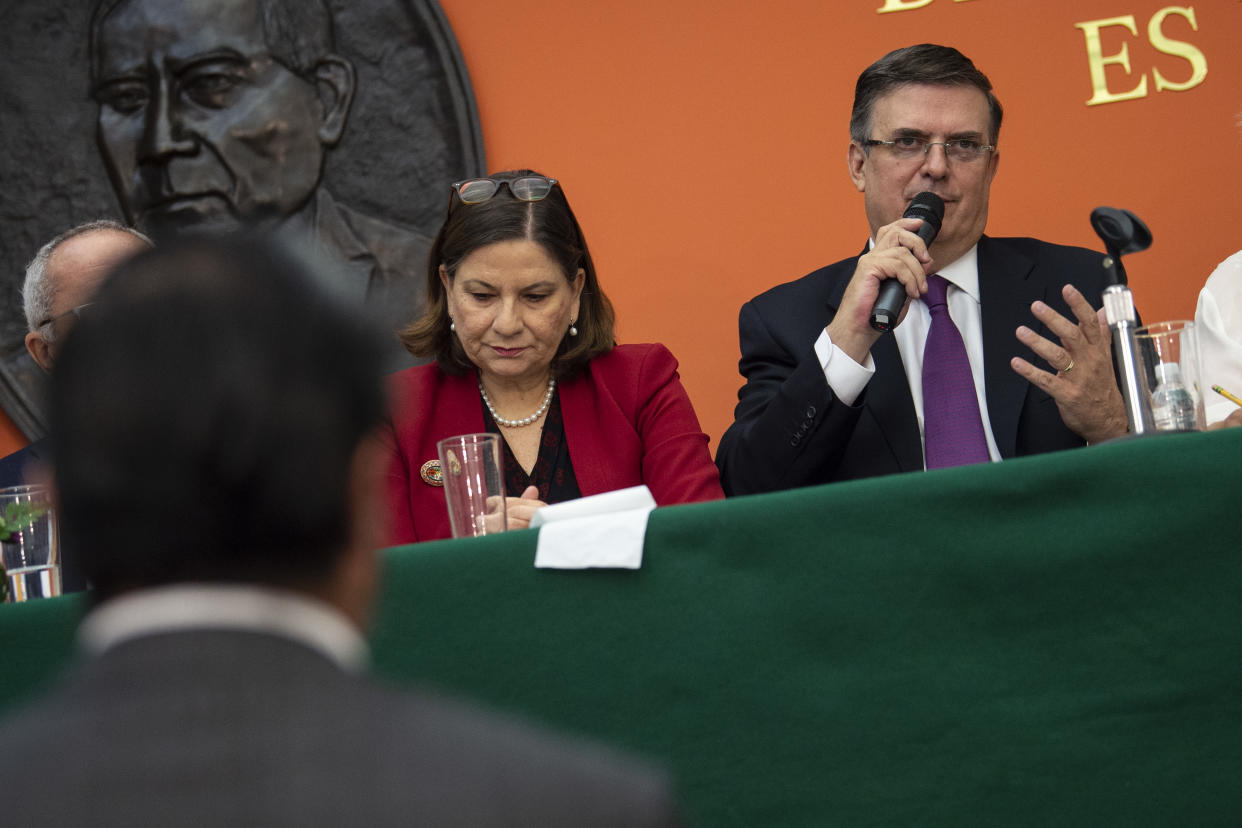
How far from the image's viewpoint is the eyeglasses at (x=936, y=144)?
2428 mm

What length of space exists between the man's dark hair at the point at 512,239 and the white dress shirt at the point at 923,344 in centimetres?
47

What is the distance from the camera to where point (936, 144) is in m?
2.42

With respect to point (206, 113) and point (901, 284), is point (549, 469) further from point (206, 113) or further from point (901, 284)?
point (206, 113)

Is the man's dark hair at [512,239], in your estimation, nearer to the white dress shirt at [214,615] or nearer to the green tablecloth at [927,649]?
the green tablecloth at [927,649]

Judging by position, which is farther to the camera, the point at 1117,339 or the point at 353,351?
the point at 1117,339

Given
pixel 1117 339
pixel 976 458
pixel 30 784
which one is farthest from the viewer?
pixel 976 458

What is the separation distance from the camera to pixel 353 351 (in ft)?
1.89

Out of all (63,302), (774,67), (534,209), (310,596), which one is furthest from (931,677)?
(774,67)

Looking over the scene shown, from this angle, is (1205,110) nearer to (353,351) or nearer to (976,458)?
(976,458)

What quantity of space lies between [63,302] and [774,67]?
1.71 metres

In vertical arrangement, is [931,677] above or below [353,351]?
below

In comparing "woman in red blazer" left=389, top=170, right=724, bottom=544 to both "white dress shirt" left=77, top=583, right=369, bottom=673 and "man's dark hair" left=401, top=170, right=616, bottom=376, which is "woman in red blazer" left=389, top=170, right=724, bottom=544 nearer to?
"man's dark hair" left=401, top=170, right=616, bottom=376

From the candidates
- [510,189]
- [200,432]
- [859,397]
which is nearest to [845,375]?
[859,397]

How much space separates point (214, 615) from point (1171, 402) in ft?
3.91
